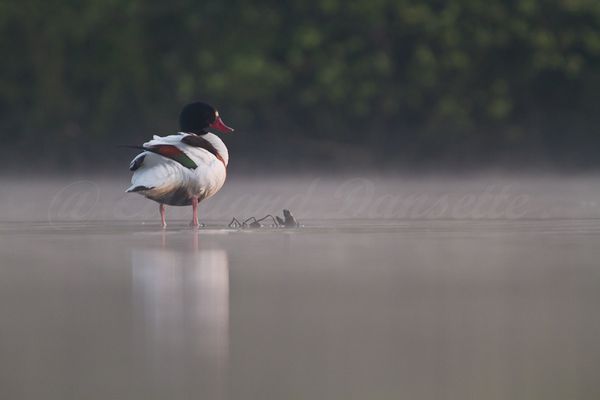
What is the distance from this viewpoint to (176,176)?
10.9 meters

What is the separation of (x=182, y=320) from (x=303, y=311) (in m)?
0.54

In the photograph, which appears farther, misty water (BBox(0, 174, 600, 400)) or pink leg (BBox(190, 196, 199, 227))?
pink leg (BBox(190, 196, 199, 227))

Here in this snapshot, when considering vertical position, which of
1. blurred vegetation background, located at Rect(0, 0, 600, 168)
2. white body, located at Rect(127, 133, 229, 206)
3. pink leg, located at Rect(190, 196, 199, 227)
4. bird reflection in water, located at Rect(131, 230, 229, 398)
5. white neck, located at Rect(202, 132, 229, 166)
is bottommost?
bird reflection in water, located at Rect(131, 230, 229, 398)

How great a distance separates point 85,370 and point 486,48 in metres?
20.6

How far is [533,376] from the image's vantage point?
150 inches

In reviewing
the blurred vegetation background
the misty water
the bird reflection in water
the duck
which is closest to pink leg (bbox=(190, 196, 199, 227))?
the duck

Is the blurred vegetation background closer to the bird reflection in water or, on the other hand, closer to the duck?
the duck

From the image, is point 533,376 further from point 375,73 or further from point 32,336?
point 375,73

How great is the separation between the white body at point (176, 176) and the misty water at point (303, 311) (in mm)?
353

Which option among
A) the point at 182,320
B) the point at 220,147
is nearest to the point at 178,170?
the point at 220,147

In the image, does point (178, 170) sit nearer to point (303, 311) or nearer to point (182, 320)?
point (303, 311)

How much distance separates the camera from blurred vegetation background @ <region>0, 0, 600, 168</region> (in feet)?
77.0

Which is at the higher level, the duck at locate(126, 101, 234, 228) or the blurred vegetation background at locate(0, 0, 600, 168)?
the blurred vegetation background at locate(0, 0, 600, 168)

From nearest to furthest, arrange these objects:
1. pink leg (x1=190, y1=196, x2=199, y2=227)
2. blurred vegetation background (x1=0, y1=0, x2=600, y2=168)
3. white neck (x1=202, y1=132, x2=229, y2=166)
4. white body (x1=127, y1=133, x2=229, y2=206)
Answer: white body (x1=127, y1=133, x2=229, y2=206) < pink leg (x1=190, y1=196, x2=199, y2=227) < white neck (x1=202, y1=132, x2=229, y2=166) < blurred vegetation background (x1=0, y1=0, x2=600, y2=168)
